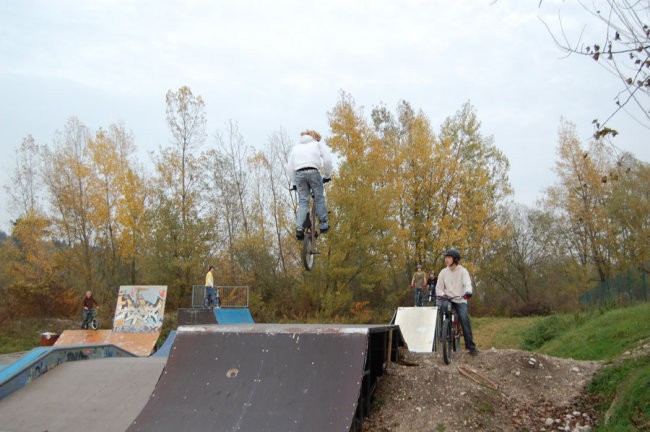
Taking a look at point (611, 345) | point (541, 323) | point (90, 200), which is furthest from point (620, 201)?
point (90, 200)

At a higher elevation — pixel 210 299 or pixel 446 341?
pixel 210 299

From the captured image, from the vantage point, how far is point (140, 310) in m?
17.7

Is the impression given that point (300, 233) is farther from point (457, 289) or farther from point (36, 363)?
point (36, 363)

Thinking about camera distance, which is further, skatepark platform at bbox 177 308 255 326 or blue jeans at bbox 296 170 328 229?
skatepark platform at bbox 177 308 255 326

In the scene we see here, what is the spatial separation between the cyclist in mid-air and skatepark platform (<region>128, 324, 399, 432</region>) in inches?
64.7

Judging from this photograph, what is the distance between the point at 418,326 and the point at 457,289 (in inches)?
180

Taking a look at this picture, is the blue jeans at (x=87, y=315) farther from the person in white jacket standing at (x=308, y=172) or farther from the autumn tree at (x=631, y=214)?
the autumn tree at (x=631, y=214)

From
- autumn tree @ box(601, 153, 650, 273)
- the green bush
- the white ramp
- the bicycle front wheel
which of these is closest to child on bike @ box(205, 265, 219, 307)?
the white ramp

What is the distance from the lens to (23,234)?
27.9 metres


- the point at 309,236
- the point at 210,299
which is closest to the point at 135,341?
the point at 210,299

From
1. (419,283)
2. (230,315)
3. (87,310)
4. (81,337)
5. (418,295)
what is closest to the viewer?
(81,337)

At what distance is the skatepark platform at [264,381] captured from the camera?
4.89m

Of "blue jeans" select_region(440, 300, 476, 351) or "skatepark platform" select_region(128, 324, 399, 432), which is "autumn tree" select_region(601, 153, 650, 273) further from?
"skatepark platform" select_region(128, 324, 399, 432)

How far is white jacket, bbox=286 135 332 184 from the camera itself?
718 cm
